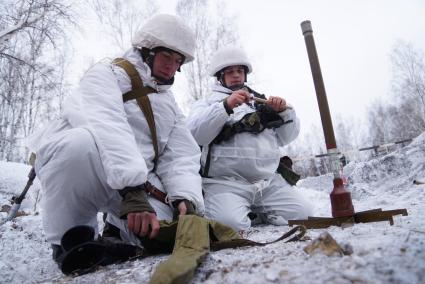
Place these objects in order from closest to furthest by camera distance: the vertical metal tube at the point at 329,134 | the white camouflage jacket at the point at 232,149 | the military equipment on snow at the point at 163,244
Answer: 1. the military equipment on snow at the point at 163,244
2. the vertical metal tube at the point at 329,134
3. the white camouflage jacket at the point at 232,149

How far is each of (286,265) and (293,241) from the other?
0.50 m

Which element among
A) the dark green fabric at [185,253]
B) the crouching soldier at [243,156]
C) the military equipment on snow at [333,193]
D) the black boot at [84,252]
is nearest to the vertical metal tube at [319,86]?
the military equipment on snow at [333,193]

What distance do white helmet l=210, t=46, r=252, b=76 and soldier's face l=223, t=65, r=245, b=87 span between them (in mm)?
Answer: 62

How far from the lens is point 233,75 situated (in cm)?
357

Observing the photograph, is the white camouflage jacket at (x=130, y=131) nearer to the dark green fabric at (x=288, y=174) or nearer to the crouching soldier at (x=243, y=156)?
the crouching soldier at (x=243, y=156)

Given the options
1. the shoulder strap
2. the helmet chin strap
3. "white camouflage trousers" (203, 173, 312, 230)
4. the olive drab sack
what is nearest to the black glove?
the olive drab sack

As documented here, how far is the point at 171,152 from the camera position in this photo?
8.12 feet

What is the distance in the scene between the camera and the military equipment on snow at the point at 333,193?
189 cm

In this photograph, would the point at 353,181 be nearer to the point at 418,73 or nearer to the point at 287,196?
the point at 287,196

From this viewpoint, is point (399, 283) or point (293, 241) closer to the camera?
point (399, 283)

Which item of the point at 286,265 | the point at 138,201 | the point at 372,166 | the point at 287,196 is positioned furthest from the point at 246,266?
the point at 372,166

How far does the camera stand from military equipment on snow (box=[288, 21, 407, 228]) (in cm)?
189

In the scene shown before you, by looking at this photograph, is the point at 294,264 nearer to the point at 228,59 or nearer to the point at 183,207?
the point at 183,207

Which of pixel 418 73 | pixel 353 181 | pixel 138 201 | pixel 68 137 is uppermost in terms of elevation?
pixel 418 73
